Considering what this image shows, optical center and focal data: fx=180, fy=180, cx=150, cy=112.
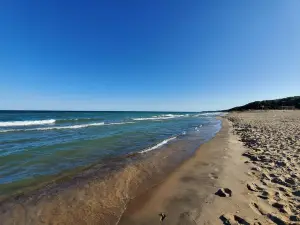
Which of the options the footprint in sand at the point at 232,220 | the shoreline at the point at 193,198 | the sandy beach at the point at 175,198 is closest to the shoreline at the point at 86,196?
the sandy beach at the point at 175,198

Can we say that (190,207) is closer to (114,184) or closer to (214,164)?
(114,184)

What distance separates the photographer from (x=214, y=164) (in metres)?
6.86

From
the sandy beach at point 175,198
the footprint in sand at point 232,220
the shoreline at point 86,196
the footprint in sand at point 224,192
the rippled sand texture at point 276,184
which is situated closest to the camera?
the footprint in sand at point 232,220

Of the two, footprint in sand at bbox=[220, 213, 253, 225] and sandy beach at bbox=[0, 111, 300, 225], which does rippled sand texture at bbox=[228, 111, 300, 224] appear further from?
footprint in sand at bbox=[220, 213, 253, 225]

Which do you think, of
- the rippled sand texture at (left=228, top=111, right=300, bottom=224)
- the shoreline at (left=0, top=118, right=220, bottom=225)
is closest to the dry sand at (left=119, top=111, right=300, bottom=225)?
the rippled sand texture at (left=228, top=111, right=300, bottom=224)

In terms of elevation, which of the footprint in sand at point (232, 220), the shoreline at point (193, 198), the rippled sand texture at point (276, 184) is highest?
the rippled sand texture at point (276, 184)

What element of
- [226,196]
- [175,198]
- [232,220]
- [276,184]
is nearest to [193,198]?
[175,198]

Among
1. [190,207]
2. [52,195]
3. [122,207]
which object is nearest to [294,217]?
[190,207]

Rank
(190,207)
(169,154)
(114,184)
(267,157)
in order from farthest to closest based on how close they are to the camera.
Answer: (169,154) < (267,157) < (114,184) < (190,207)

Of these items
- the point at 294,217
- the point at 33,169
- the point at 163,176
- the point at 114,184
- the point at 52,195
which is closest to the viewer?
the point at 294,217

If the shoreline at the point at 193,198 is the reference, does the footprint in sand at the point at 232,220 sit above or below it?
above

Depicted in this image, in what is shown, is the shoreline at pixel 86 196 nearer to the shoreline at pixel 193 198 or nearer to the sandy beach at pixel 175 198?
the sandy beach at pixel 175 198

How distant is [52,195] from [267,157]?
724 centimetres

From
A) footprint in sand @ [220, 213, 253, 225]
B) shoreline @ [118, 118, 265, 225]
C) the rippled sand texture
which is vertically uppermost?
the rippled sand texture
